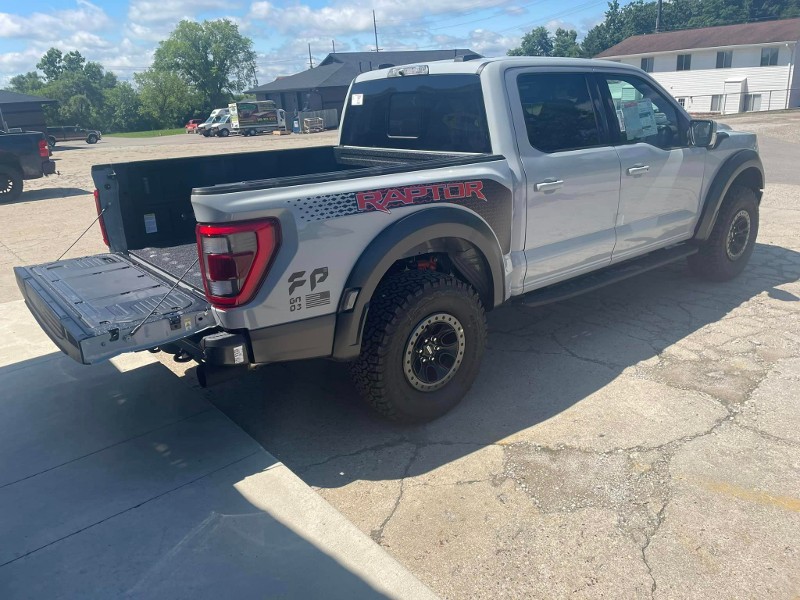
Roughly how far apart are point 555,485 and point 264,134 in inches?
1805

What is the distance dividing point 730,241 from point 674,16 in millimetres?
88761

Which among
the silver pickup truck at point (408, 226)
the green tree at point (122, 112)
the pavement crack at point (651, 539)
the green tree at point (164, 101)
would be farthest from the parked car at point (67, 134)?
the pavement crack at point (651, 539)

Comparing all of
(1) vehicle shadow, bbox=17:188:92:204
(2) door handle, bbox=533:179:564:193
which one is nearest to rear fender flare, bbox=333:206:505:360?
(2) door handle, bbox=533:179:564:193

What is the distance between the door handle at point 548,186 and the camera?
4102 mm

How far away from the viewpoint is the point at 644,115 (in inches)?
200

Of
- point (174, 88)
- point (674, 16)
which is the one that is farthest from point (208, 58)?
point (674, 16)

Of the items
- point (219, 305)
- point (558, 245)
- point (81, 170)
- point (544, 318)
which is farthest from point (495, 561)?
point (81, 170)

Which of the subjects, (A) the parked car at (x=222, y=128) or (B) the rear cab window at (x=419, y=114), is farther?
(A) the parked car at (x=222, y=128)

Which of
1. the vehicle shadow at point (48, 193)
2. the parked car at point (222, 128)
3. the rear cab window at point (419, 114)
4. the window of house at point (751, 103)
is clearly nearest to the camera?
the rear cab window at point (419, 114)

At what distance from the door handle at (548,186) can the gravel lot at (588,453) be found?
1.29 meters

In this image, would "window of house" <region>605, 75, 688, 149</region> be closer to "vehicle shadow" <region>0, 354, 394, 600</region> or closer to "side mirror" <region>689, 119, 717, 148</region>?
"side mirror" <region>689, 119, 717, 148</region>

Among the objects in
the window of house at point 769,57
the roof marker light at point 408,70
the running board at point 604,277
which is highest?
the window of house at point 769,57

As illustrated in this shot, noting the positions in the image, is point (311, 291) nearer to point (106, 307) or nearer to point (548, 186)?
point (106, 307)

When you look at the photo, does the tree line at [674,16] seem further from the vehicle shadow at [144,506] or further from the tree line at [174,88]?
the vehicle shadow at [144,506]
